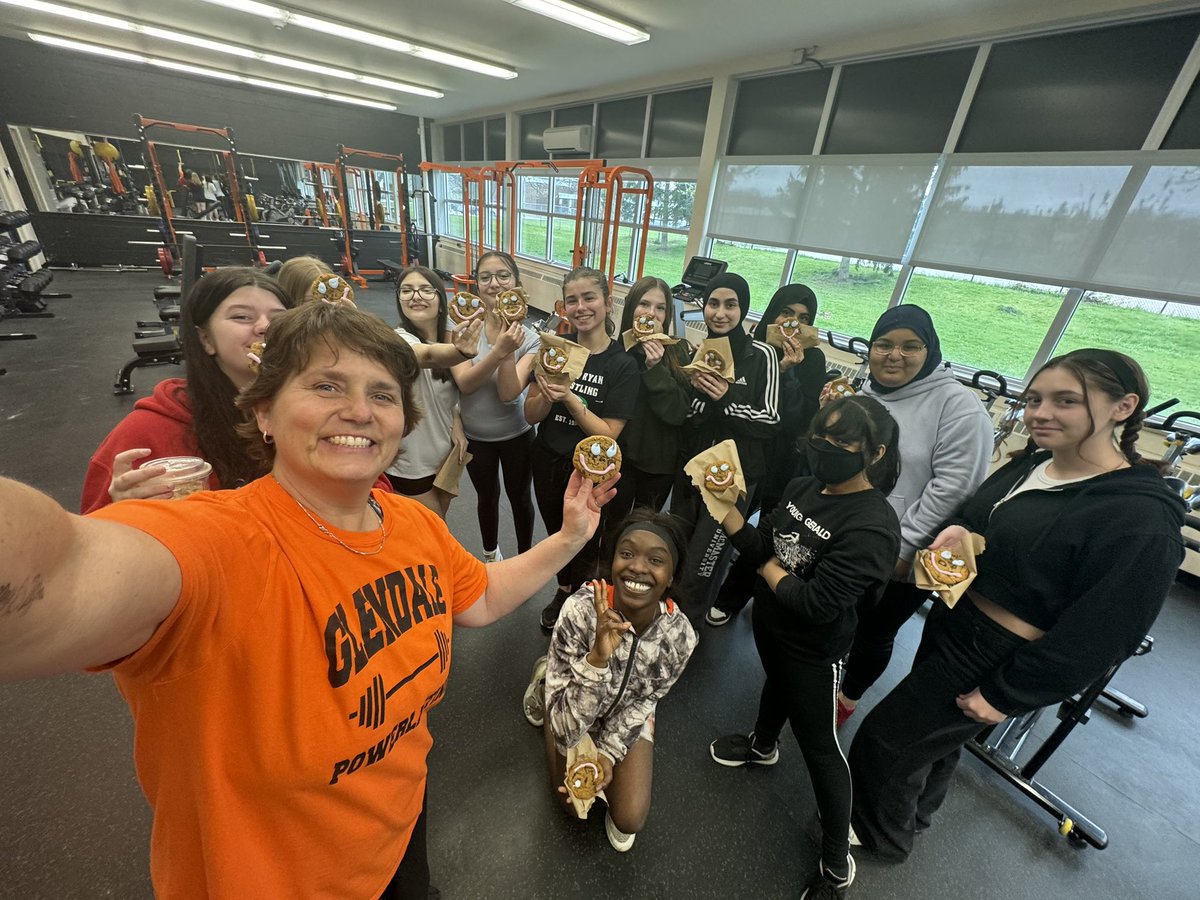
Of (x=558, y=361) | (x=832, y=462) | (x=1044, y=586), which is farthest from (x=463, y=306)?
(x=1044, y=586)

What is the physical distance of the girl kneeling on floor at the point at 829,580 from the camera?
1.44m

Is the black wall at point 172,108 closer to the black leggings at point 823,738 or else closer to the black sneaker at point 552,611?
the black sneaker at point 552,611

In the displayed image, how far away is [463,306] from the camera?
87.1 inches

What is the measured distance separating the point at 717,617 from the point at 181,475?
8.57 ft

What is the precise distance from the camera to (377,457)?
2.77ft

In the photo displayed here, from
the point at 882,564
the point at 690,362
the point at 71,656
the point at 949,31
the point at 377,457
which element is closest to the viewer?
the point at 71,656

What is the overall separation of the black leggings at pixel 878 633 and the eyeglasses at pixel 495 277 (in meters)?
2.31

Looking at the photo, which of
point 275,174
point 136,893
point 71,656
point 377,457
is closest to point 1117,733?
point 377,457

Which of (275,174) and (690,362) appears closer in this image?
(690,362)

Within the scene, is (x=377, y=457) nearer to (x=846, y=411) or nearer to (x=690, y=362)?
(x=846, y=411)

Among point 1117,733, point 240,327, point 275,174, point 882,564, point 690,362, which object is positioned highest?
point 275,174

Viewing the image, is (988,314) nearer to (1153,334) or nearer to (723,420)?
(1153,334)

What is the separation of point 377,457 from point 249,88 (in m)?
14.8

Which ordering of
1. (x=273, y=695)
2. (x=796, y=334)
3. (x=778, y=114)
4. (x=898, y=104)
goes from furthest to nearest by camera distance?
(x=778, y=114) → (x=898, y=104) → (x=796, y=334) → (x=273, y=695)
